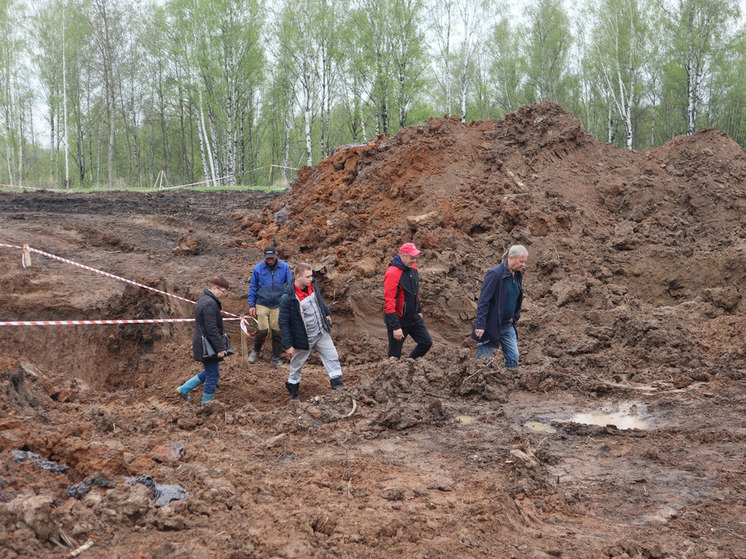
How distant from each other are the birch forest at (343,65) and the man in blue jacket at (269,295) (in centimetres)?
2063

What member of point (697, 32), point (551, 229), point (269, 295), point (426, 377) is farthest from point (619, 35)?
point (426, 377)

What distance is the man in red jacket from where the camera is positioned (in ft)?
23.7

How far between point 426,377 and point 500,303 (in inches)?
45.7

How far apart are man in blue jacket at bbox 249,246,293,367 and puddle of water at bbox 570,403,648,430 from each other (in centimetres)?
476

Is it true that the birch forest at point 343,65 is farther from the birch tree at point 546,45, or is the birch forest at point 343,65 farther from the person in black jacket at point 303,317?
the person in black jacket at point 303,317

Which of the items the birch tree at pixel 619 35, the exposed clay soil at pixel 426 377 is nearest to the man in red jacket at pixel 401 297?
the exposed clay soil at pixel 426 377

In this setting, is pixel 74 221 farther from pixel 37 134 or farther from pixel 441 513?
pixel 37 134

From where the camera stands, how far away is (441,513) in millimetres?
3803

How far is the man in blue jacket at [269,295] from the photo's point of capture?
9.20 m

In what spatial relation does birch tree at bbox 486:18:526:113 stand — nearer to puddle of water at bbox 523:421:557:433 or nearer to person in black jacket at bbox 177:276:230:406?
person in black jacket at bbox 177:276:230:406

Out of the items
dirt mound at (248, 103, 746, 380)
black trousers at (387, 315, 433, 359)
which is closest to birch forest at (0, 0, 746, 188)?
dirt mound at (248, 103, 746, 380)

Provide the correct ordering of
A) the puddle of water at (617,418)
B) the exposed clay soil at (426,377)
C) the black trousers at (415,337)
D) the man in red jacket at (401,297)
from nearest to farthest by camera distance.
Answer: the exposed clay soil at (426,377)
the puddle of water at (617,418)
the man in red jacket at (401,297)
the black trousers at (415,337)

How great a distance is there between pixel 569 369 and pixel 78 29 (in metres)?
35.7

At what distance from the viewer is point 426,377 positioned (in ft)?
22.5
